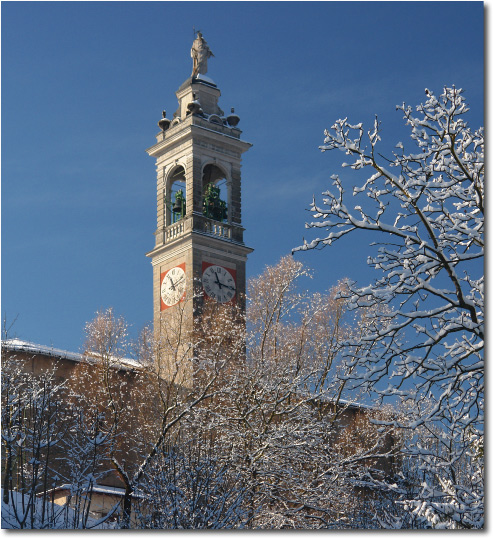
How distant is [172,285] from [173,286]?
0.06m

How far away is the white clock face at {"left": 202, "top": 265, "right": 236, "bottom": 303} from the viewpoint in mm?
36750

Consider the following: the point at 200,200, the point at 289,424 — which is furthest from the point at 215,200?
the point at 289,424

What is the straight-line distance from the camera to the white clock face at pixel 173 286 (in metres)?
35.8

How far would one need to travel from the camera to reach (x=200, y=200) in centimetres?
3784

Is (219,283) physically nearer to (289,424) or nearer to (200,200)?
(200,200)

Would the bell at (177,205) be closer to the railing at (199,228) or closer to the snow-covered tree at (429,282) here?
the railing at (199,228)

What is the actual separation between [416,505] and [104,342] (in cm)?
1634

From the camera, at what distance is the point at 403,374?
9.83 metres

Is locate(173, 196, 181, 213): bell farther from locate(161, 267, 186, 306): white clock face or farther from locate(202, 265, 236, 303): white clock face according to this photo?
locate(202, 265, 236, 303): white clock face

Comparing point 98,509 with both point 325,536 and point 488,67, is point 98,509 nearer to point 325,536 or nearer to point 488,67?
point 325,536

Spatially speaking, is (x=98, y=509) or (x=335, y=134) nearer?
(x=335, y=134)

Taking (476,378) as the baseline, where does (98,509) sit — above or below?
below

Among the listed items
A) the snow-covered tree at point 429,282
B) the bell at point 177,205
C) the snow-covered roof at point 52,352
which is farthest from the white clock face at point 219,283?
the snow-covered tree at point 429,282

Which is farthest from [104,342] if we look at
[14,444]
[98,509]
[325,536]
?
[325,536]
